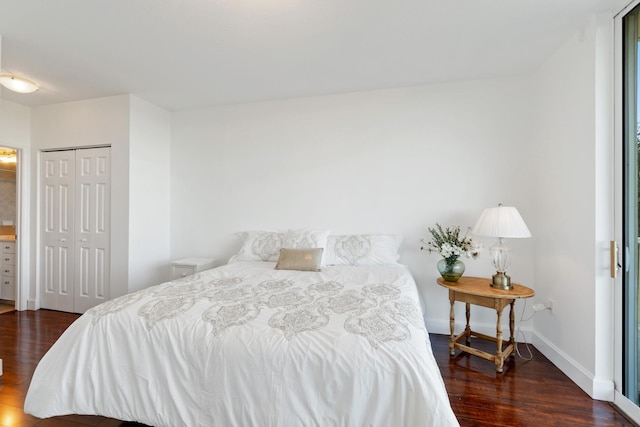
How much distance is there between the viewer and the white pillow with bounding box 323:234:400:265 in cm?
296

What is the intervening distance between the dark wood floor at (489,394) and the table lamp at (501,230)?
0.68 m

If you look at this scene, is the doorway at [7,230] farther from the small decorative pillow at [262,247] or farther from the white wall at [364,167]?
the small decorative pillow at [262,247]

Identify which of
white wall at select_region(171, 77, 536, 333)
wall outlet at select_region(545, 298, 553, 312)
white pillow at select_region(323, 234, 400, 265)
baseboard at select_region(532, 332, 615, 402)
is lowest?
baseboard at select_region(532, 332, 615, 402)

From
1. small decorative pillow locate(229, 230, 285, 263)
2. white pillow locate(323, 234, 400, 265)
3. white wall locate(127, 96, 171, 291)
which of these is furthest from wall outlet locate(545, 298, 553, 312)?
white wall locate(127, 96, 171, 291)

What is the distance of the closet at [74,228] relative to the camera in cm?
358

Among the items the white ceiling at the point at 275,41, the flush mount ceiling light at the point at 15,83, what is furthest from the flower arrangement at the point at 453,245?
the flush mount ceiling light at the point at 15,83

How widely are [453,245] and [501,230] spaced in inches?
16.4

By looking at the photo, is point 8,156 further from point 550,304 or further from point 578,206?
point 550,304

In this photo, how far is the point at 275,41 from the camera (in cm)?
238

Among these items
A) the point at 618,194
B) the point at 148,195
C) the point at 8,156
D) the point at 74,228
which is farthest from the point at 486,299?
the point at 8,156

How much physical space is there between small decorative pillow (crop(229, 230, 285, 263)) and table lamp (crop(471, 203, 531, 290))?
6.34ft

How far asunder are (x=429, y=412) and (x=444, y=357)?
1602 millimetres

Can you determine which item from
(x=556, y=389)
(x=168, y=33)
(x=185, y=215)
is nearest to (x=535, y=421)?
(x=556, y=389)

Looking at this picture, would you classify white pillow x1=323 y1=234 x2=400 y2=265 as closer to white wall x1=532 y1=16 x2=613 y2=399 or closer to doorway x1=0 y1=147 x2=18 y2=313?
white wall x1=532 y1=16 x2=613 y2=399
